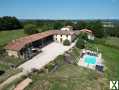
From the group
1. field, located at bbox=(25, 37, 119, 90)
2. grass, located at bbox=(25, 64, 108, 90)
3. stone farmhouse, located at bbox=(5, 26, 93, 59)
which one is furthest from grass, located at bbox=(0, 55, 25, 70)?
grass, located at bbox=(25, 64, 108, 90)

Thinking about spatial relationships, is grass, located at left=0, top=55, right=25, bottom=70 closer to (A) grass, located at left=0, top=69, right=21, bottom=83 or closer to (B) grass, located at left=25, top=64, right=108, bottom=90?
(A) grass, located at left=0, top=69, right=21, bottom=83

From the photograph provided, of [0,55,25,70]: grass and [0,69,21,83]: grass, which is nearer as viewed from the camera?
[0,69,21,83]: grass

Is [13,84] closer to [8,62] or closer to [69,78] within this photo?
[69,78]

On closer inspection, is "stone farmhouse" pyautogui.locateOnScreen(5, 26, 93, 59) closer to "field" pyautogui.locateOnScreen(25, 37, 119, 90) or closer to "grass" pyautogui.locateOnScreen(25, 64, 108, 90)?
"field" pyautogui.locateOnScreen(25, 37, 119, 90)

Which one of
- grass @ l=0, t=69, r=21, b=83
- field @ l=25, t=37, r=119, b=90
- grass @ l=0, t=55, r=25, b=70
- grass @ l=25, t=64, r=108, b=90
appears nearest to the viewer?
grass @ l=25, t=64, r=108, b=90

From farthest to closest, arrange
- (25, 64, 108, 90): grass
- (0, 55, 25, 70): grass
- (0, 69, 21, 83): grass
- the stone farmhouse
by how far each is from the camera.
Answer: the stone farmhouse < (0, 55, 25, 70): grass < (0, 69, 21, 83): grass < (25, 64, 108, 90): grass

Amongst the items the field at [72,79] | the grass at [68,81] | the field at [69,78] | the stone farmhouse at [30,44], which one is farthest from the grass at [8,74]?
the stone farmhouse at [30,44]

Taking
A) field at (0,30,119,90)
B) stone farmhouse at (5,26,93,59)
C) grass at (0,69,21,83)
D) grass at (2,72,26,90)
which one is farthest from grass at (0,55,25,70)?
grass at (2,72,26,90)

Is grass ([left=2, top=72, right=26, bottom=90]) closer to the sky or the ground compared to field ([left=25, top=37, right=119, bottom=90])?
closer to the sky

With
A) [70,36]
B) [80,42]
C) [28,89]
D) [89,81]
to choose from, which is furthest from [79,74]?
[70,36]

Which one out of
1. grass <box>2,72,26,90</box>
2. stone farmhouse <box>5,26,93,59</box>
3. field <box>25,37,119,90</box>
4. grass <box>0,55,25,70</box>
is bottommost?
field <box>25,37,119,90</box>

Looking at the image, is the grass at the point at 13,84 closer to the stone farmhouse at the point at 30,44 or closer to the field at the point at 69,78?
the field at the point at 69,78
